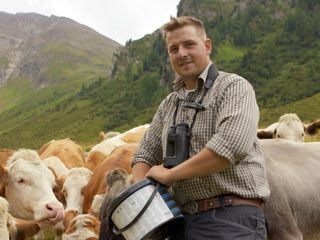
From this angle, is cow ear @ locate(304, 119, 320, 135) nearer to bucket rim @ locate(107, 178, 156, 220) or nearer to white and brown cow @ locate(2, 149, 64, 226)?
white and brown cow @ locate(2, 149, 64, 226)

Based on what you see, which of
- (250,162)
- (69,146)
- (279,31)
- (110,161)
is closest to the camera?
(250,162)

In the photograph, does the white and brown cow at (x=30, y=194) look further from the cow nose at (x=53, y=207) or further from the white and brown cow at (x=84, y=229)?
the white and brown cow at (x=84, y=229)

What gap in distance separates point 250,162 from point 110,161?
5.32 m

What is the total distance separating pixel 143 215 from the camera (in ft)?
13.4

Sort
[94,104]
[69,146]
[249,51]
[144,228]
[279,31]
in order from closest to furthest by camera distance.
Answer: [144,228]
[69,146]
[249,51]
[279,31]
[94,104]

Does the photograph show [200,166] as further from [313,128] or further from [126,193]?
[313,128]

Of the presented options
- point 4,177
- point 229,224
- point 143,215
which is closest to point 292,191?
point 229,224

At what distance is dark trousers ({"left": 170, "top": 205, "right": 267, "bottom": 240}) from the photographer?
13.8 ft

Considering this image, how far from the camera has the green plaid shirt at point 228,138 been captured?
4102 millimetres

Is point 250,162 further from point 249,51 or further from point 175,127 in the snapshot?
point 249,51

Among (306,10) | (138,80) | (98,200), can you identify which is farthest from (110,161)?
(138,80)

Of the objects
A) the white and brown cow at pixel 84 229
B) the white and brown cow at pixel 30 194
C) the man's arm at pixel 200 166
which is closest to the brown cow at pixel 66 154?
the white and brown cow at pixel 30 194

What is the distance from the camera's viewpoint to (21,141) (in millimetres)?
176375

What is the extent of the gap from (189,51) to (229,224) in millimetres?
1543
